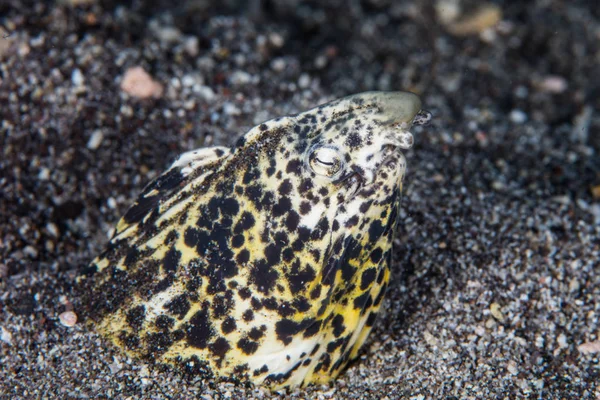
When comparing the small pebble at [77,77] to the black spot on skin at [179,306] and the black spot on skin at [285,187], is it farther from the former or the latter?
the black spot on skin at [285,187]

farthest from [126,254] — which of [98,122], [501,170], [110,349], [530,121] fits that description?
[530,121]

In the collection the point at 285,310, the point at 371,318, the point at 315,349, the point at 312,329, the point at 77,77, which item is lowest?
the point at 371,318

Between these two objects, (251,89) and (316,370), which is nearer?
(316,370)

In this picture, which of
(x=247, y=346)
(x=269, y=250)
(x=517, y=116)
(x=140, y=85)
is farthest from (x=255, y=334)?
(x=517, y=116)

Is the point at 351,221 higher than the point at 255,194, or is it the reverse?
the point at 255,194

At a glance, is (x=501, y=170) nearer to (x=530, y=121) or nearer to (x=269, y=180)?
(x=530, y=121)

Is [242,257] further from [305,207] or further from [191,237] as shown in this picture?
[305,207]
